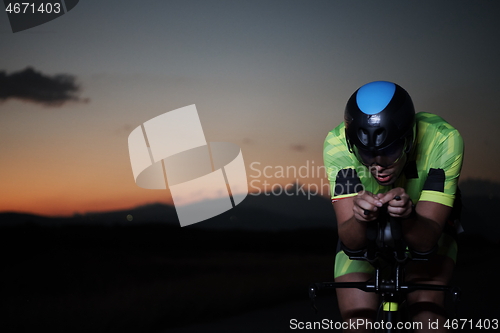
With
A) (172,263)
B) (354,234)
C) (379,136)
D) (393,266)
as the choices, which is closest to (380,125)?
(379,136)

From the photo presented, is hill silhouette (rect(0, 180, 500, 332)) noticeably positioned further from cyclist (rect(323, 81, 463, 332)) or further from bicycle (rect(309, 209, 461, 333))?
bicycle (rect(309, 209, 461, 333))

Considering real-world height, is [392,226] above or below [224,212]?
above

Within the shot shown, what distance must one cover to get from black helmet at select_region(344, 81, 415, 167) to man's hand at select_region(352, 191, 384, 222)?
302mm

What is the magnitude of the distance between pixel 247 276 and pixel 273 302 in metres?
1.72

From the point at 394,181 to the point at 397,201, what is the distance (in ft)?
1.66

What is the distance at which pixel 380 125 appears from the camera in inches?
73.2

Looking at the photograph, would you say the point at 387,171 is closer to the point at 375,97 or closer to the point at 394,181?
the point at 394,181

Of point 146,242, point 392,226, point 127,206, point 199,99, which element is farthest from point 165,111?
point 392,226

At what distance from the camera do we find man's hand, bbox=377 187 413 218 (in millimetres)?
1589

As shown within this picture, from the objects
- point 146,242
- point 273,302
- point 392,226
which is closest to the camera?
point 392,226

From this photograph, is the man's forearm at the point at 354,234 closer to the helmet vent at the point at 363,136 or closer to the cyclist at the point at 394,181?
the cyclist at the point at 394,181

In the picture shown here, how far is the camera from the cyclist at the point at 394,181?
1.85 m

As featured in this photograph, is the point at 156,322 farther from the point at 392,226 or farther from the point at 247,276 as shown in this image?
the point at 392,226

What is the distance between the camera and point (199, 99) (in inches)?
259
